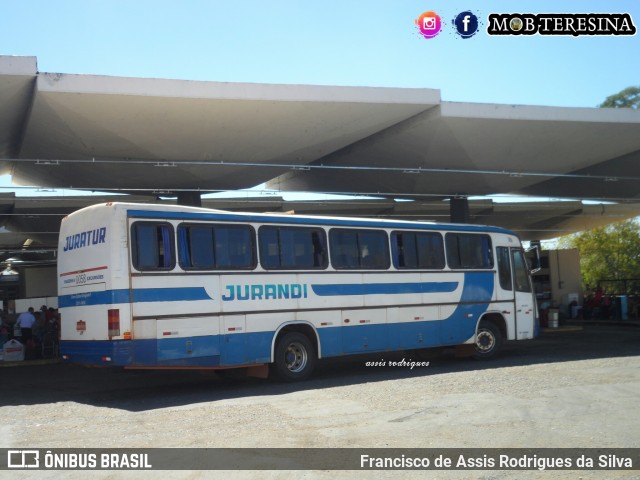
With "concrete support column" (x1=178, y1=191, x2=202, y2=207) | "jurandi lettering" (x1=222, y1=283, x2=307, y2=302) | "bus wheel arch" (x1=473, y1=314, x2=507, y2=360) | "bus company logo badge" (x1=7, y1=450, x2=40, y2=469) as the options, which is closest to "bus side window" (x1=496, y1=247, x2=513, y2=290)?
"bus wheel arch" (x1=473, y1=314, x2=507, y2=360)

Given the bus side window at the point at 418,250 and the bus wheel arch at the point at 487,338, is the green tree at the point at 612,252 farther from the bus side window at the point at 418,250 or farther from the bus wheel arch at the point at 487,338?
the bus side window at the point at 418,250

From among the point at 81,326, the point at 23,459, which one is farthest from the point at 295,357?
the point at 23,459

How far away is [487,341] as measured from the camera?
17719 millimetres

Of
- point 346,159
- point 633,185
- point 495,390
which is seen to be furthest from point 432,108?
point 633,185

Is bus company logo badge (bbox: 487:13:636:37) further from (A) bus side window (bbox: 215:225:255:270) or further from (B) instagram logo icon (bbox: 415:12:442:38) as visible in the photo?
(A) bus side window (bbox: 215:225:255:270)

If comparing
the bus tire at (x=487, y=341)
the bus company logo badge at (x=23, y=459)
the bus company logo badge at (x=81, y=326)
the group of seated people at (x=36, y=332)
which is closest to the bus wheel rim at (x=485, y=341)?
the bus tire at (x=487, y=341)

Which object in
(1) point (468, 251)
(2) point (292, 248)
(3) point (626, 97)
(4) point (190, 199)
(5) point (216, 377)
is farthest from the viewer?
(3) point (626, 97)

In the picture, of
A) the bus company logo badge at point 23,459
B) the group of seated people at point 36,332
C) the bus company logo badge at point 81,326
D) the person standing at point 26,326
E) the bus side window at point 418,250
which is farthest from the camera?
the person standing at point 26,326

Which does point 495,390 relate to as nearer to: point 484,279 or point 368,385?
point 368,385

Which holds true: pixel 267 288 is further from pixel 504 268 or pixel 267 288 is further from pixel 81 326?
pixel 504 268

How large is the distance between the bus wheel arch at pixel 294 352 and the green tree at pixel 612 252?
38818mm

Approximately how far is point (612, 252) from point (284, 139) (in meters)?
36.8

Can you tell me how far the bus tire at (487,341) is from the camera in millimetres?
17562

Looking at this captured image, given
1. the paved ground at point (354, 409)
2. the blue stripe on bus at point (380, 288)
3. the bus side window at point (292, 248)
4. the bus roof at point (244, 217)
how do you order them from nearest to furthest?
1. the paved ground at point (354, 409)
2. the bus roof at point (244, 217)
3. the bus side window at point (292, 248)
4. the blue stripe on bus at point (380, 288)
